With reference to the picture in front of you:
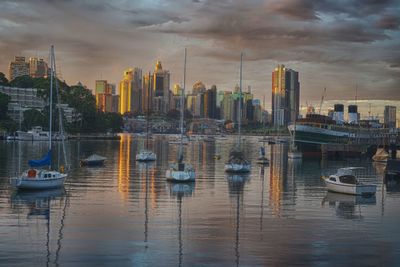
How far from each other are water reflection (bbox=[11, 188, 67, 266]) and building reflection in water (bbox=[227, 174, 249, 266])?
8.44 m

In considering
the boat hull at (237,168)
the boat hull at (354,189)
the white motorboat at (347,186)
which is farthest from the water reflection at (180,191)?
the boat hull at (237,168)

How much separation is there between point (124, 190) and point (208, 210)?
1397 cm

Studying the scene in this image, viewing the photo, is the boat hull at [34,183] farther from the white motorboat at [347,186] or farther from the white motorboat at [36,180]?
the white motorboat at [347,186]

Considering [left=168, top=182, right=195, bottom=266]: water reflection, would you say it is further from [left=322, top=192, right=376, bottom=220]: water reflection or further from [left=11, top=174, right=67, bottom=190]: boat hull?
[left=322, top=192, right=376, bottom=220]: water reflection

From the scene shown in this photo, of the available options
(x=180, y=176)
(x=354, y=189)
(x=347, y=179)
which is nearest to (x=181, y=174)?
(x=180, y=176)

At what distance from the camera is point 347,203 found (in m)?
46.3

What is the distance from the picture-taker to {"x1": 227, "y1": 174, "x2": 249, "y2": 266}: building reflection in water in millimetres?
28234

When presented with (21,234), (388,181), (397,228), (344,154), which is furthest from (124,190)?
(344,154)

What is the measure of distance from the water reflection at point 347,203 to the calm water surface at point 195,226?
0.08 meters

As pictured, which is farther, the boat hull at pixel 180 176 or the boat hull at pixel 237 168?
the boat hull at pixel 237 168

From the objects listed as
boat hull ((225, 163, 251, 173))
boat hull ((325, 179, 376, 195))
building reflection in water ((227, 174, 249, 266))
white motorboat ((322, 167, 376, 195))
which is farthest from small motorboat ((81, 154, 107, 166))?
boat hull ((325, 179, 376, 195))

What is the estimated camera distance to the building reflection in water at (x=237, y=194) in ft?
92.6

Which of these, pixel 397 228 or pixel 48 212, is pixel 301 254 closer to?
pixel 397 228

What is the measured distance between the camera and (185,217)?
122 ft
